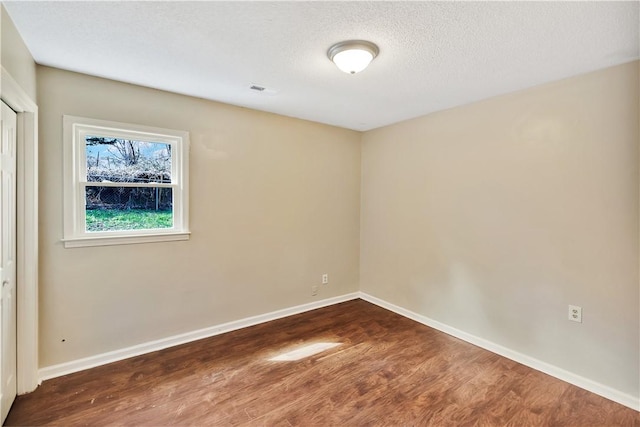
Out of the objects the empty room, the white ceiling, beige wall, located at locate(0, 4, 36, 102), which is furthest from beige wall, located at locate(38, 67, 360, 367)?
the white ceiling

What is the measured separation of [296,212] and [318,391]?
1.97 m

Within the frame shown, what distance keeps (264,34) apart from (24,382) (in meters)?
2.84

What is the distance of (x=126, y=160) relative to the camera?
2.71m

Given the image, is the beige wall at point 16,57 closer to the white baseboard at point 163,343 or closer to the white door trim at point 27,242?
the white door trim at point 27,242

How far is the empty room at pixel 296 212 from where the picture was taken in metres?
1.86

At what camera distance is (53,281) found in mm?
2367

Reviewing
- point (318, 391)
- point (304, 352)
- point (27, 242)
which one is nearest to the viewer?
point (27, 242)

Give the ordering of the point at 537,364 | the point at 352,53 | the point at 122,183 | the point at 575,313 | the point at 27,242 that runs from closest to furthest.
Result: 1. the point at 352,53
2. the point at 27,242
3. the point at 575,313
4. the point at 537,364
5. the point at 122,183

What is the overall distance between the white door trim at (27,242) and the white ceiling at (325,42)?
1.75 feet

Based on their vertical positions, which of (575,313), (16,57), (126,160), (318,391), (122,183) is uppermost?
(16,57)

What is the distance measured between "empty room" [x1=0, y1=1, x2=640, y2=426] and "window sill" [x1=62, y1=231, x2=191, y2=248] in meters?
0.02

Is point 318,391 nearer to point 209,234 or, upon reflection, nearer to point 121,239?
point 209,234

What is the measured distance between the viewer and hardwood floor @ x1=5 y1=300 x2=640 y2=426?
1965 millimetres

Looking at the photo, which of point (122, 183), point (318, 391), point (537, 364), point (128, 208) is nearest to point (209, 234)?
point (128, 208)
